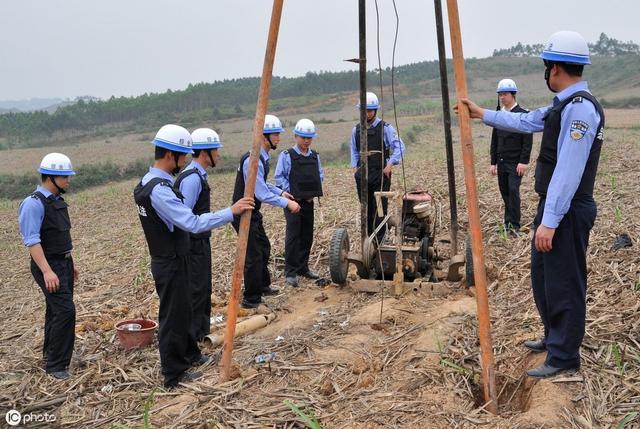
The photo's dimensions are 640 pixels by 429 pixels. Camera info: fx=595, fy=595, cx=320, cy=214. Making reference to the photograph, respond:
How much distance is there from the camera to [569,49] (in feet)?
12.4

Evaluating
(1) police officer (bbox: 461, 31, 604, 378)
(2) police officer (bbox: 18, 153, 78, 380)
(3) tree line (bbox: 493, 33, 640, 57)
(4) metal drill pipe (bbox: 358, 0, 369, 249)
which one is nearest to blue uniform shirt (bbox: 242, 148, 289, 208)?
(4) metal drill pipe (bbox: 358, 0, 369, 249)

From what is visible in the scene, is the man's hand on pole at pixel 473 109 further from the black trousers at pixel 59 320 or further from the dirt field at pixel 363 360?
the black trousers at pixel 59 320

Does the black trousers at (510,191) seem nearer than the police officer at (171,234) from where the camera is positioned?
No

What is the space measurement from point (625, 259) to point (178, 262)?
172 inches

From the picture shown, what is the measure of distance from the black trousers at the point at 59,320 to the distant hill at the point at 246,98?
43236mm

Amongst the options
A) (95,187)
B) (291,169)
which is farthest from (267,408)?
(95,187)

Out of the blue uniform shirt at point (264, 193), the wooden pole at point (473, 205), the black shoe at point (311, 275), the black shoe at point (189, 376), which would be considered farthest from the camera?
the black shoe at point (311, 275)

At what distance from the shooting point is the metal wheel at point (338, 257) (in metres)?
6.92

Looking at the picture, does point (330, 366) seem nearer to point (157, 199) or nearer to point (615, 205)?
point (157, 199)

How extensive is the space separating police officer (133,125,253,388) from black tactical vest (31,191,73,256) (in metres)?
1.15

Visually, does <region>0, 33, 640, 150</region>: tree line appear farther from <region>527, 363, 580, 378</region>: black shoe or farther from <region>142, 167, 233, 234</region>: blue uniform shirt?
<region>527, 363, 580, 378</region>: black shoe

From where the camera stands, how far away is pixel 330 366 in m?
4.77

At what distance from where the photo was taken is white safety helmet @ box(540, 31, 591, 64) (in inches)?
149

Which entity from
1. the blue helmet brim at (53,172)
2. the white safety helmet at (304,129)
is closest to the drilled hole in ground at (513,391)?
the blue helmet brim at (53,172)
